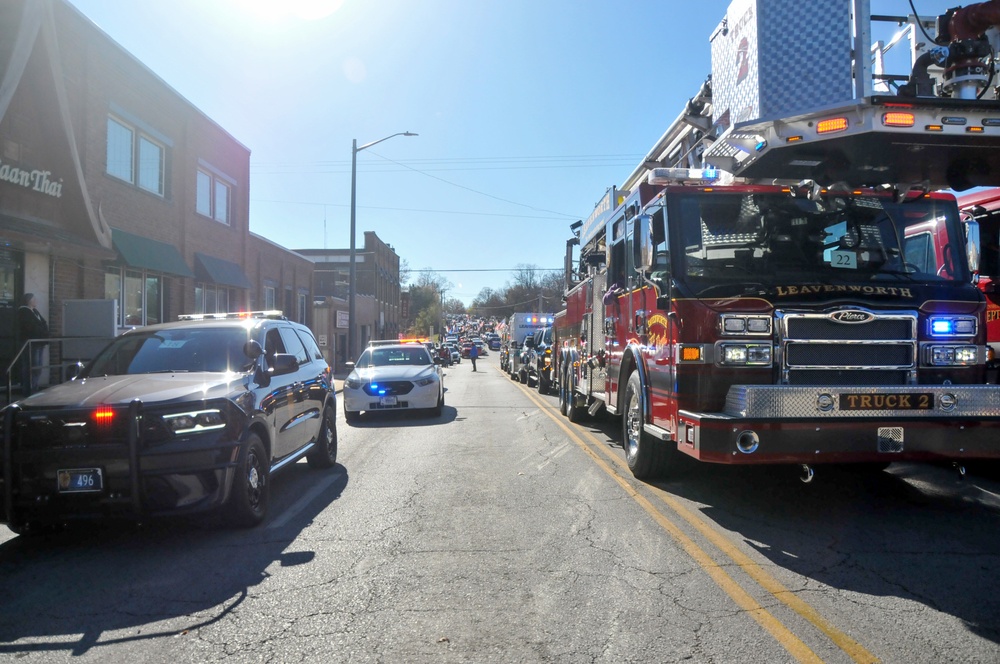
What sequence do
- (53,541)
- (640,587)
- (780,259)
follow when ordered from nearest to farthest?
(640,587) < (53,541) < (780,259)

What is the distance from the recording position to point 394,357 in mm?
16094

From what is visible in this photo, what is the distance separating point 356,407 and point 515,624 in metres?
10.5

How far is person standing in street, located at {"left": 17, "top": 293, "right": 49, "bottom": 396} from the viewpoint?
11.9 metres

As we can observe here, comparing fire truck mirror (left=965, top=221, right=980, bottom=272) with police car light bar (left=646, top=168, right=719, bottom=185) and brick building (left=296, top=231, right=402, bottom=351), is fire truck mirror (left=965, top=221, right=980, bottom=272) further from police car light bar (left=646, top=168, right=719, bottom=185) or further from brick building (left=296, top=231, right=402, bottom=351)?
brick building (left=296, top=231, right=402, bottom=351)

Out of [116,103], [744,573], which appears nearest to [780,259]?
[744,573]

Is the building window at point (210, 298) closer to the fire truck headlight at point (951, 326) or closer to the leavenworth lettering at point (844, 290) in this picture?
the leavenworth lettering at point (844, 290)

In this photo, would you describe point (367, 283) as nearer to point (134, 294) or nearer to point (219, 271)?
point (219, 271)

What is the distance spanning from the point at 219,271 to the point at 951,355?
64.5 feet

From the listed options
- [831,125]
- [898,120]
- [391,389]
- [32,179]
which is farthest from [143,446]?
[32,179]

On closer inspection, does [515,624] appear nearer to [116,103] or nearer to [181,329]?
[181,329]

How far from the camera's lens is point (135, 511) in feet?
18.6

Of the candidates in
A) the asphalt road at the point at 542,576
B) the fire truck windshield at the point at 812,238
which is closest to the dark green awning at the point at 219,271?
the asphalt road at the point at 542,576

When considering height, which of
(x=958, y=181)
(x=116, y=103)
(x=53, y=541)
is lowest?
(x=53, y=541)

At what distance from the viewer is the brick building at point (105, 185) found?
13.1 metres
